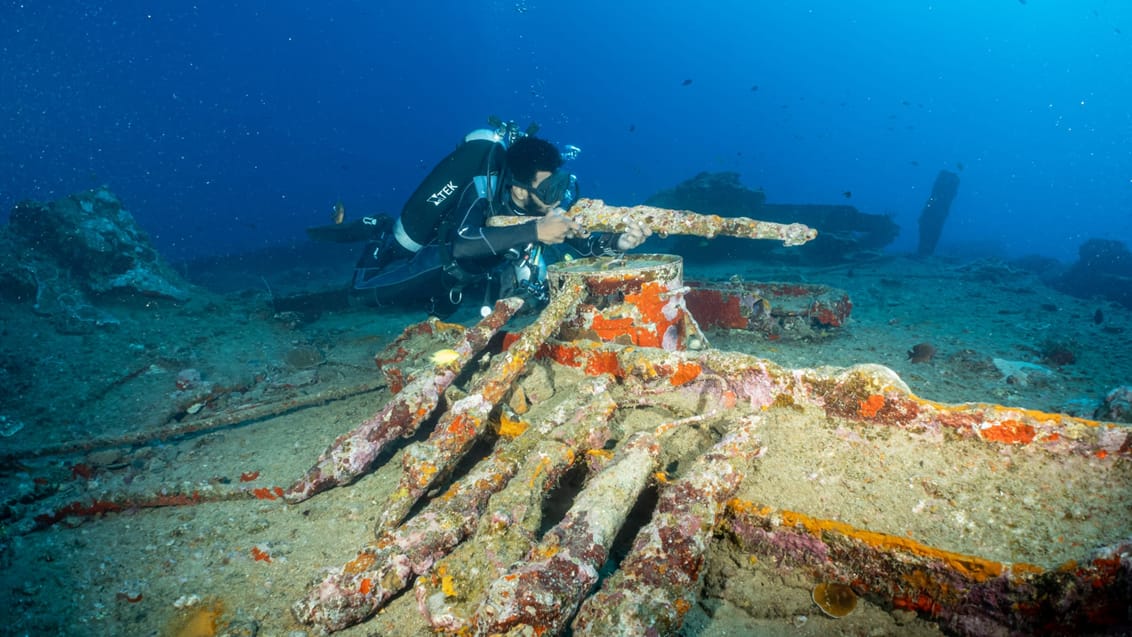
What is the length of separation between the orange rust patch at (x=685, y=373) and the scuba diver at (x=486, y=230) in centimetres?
150

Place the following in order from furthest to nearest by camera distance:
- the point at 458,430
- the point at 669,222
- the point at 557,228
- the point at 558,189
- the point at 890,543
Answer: the point at 558,189 → the point at 557,228 → the point at 669,222 → the point at 458,430 → the point at 890,543

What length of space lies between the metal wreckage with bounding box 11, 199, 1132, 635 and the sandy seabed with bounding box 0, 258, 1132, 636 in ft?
0.22

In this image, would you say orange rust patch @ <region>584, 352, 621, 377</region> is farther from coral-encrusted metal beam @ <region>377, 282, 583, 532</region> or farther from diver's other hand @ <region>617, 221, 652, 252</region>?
diver's other hand @ <region>617, 221, 652, 252</region>

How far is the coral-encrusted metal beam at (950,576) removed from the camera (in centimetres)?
160

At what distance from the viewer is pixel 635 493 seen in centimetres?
226

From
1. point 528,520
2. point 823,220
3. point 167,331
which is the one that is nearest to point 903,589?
point 528,520

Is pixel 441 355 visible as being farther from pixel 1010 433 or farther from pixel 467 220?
pixel 1010 433

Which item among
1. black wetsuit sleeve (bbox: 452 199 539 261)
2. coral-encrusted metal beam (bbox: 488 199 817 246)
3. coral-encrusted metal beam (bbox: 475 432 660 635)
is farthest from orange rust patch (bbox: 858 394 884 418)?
black wetsuit sleeve (bbox: 452 199 539 261)

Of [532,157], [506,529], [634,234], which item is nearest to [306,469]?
[506,529]

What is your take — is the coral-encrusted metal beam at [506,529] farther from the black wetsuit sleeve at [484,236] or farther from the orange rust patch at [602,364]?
the black wetsuit sleeve at [484,236]

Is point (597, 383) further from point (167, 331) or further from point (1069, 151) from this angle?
point (1069, 151)

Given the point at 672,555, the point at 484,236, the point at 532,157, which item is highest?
the point at 532,157

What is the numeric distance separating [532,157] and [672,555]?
434 centimetres

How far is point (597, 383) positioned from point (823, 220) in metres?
13.4
